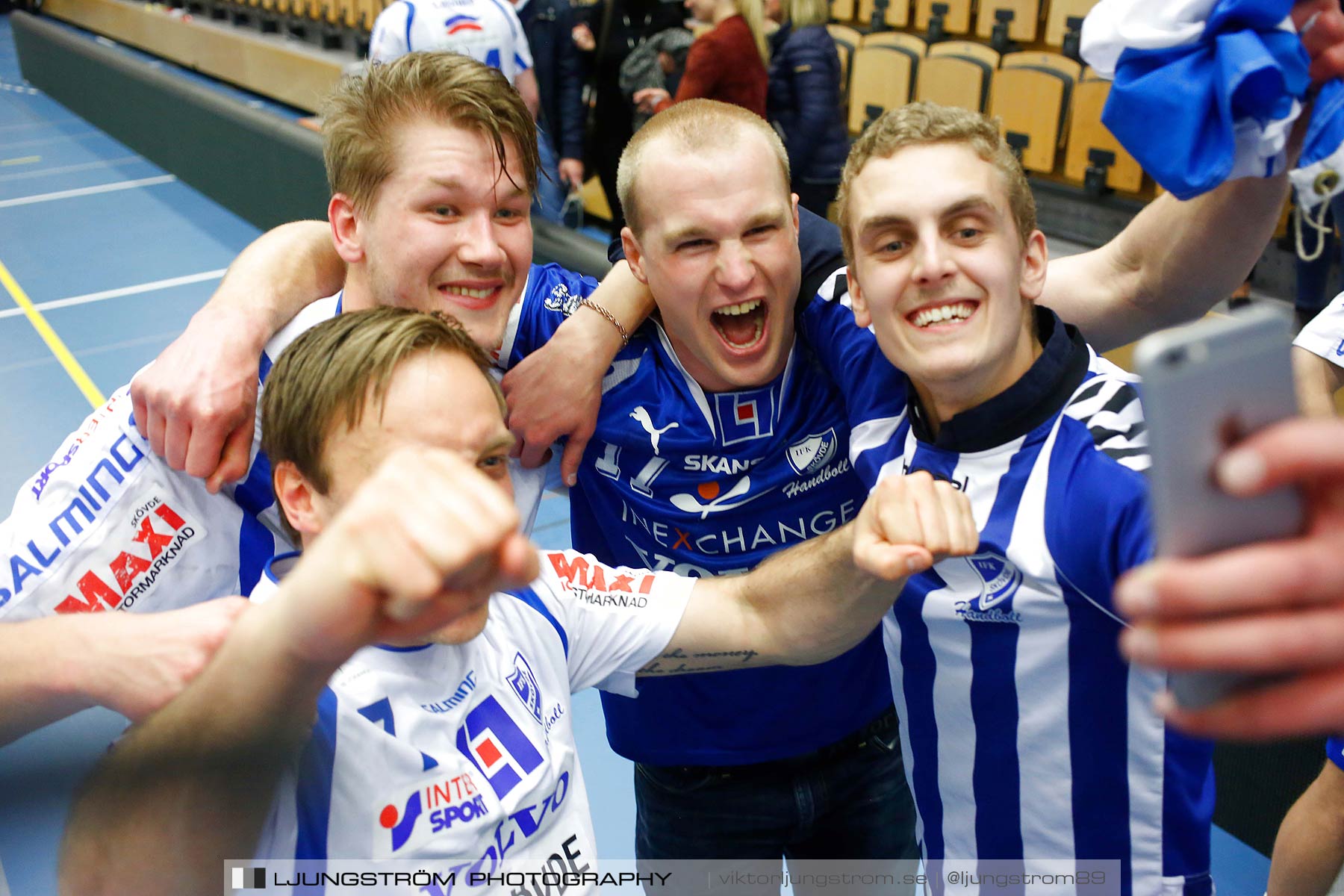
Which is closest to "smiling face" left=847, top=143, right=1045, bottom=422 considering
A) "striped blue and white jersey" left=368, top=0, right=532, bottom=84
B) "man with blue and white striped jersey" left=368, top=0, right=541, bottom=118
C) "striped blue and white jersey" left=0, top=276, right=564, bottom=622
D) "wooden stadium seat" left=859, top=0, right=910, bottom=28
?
"striped blue and white jersey" left=0, top=276, right=564, bottom=622

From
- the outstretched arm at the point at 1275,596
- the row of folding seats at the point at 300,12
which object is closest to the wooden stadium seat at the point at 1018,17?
the outstretched arm at the point at 1275,596

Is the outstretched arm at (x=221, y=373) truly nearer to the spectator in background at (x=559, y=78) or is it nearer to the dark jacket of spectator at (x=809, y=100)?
the dark jacket of spectator at (x=809, y=100)

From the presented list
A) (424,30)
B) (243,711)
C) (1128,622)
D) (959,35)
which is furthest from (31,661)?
(959,35)

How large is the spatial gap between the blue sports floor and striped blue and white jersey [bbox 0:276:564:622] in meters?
0.22

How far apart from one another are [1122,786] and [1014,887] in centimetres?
26

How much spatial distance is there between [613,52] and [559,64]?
1.18 ft

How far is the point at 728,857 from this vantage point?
2.23 metres

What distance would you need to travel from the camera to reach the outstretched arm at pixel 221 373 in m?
1.65

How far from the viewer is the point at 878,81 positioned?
7.11 m

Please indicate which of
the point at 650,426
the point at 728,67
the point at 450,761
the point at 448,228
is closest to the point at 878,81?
the point at 728,67

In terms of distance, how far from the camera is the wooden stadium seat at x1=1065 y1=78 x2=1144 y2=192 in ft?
18.5

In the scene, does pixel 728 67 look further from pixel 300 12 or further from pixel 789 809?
pixel 300 12

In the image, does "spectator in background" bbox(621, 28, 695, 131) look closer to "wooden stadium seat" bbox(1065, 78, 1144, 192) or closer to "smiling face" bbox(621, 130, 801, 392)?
"wooden stadium seat" bbox(1065, 78, 1144, 192)

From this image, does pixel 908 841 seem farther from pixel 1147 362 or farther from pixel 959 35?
pixel 959 35
